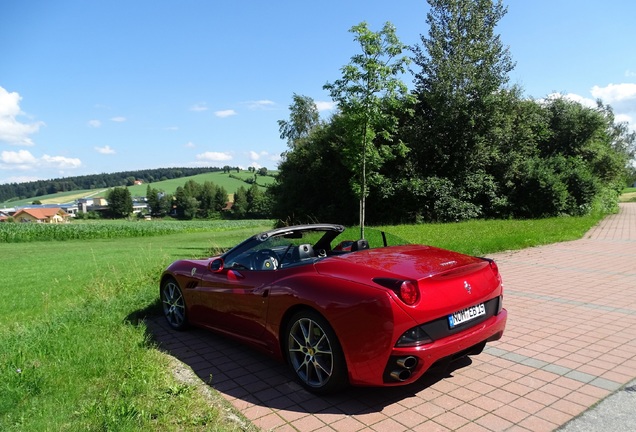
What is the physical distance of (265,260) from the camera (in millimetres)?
4453

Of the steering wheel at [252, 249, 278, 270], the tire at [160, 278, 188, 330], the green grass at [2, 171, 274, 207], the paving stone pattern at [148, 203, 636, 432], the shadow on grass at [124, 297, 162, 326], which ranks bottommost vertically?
the shadow on grass at [124, 297, 162, 326]

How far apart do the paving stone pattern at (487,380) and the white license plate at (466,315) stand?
579 millimetres

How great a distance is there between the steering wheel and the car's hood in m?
0.77

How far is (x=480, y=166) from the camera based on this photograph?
86.5ft

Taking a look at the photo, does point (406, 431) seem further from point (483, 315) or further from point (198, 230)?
point (198, 230)

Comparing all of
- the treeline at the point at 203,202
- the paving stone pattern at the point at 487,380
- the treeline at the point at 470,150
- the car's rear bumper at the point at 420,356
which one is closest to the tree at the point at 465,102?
the treeline at the point at 470,150

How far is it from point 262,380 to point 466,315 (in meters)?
1.84

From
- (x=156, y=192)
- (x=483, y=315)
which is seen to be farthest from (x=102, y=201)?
(x=483, y=315)

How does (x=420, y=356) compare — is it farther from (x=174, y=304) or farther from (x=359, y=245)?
(x=174, y=304)

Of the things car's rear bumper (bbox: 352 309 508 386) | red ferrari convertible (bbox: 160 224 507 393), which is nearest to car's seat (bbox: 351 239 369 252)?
red ferrari convertible (bbox: 160 224 507 393)

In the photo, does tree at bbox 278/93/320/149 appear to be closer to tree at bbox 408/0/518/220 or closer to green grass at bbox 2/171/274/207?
tree at bbox 408/0/518/220

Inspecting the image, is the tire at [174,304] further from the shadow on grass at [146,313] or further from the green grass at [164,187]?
the green grass at [164,187]

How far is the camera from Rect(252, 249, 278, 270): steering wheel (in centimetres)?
436

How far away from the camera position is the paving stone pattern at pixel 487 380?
307 cm
